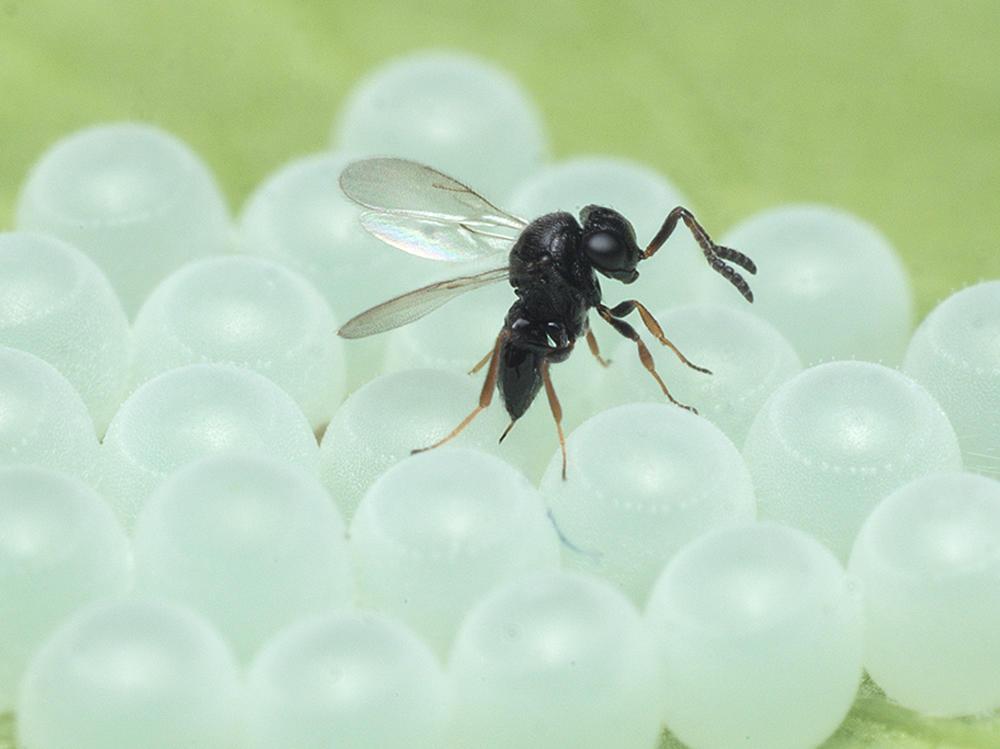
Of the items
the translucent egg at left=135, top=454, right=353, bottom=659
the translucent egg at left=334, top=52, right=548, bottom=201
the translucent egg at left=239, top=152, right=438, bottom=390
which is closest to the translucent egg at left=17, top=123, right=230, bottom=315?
the translucent egg at left=239, top=152, right=438, bottom=390

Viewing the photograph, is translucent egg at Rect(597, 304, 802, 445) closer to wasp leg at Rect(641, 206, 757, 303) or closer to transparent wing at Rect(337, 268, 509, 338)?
wasp leg at Rect(641, 206, 757, 303)

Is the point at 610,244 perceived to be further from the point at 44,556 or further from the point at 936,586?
the point at 44,556

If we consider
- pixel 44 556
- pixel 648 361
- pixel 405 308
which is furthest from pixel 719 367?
pixel 44 556

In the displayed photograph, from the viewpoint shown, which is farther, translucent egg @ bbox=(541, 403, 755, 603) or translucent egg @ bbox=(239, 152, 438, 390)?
translucent egg @ bbox=(239, 152, 438, 390)

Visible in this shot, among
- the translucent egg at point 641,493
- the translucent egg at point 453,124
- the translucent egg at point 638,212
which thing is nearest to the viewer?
the translucent egg at point 641,493

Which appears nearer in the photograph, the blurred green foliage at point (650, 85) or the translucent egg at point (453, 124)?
the translucent egg at point (453, 124)

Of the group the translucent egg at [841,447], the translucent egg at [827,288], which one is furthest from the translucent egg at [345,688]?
the translucent egg at [827,288]

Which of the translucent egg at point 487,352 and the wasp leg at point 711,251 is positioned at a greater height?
the wasp leg at point 711,251

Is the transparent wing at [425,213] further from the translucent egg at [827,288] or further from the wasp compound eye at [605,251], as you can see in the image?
the translucent egg at [827,288]

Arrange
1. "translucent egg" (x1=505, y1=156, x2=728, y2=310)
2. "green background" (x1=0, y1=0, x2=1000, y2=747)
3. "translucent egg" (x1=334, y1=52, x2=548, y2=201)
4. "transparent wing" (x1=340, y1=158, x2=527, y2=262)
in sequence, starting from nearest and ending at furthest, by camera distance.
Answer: "transparent wing" (x1=340, y1=158, x2=527, y2=262), "translucent egg" (x1=505, y1=156, x2=728, y2=310), "translucent egg" (x1=334, y1=52, x2=548, y2=201), "green background" (x1=0, y1=0, x2=1000, y2=747)
